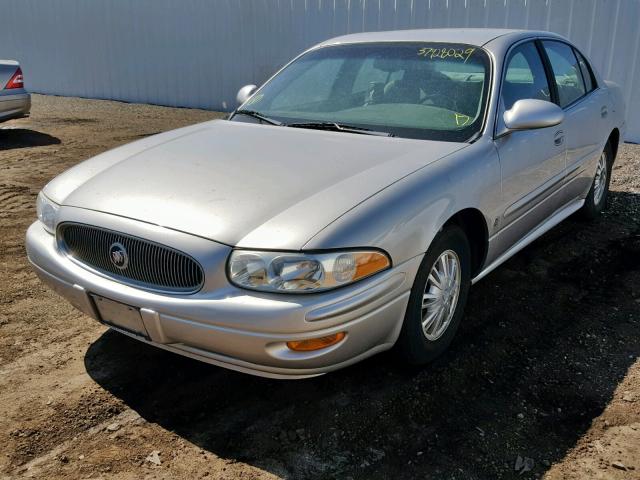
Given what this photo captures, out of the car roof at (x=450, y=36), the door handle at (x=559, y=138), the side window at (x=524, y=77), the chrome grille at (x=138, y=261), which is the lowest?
the chrome grille at (x=138, y=261)

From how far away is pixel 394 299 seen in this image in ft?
8.43

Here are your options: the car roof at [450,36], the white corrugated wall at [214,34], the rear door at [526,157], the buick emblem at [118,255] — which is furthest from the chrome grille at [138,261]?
the white corrugated wall at [214,34]

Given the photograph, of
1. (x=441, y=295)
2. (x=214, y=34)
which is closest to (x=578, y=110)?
(x=441, y=295)

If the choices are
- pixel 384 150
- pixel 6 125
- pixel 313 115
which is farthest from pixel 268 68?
pixel 384 150

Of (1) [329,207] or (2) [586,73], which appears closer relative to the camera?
(1) [329,207]

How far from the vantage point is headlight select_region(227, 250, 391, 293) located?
2342 mm

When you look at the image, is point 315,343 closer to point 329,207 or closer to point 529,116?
point 329,207

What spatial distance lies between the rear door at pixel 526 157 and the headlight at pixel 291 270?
137cm

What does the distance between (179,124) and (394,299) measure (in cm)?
875

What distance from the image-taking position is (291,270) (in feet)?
7.70

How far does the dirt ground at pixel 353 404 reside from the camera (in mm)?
2453

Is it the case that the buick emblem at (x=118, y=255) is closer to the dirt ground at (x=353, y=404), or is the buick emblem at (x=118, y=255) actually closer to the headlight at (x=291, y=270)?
the headlight at (x=291, y=270)

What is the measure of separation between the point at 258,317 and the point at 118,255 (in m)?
0.75

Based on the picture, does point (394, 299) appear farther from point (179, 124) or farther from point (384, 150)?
point (179, 124)
